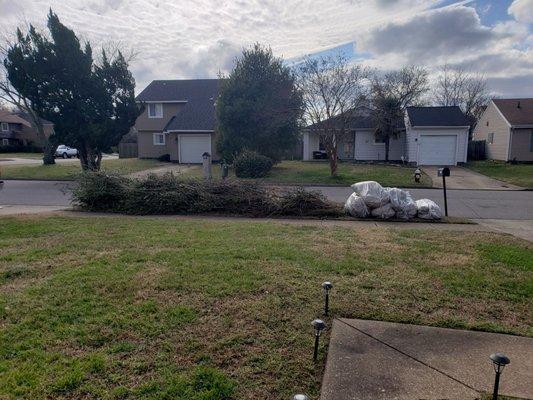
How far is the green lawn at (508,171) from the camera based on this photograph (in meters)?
19.3

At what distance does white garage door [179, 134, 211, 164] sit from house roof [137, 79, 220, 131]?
3.00ft

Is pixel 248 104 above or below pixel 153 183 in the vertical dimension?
above

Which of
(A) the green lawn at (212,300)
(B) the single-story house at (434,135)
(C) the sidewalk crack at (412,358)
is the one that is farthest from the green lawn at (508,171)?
(C) the sidewalk crack at (412,358)

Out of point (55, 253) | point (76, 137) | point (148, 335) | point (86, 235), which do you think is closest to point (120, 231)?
point (86, 235)

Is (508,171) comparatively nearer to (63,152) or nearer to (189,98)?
(189,98)

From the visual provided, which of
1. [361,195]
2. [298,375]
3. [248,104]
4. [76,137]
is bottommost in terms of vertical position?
[298,375]

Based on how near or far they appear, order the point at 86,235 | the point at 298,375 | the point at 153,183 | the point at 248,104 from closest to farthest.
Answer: the point at 298,375, the point at 86,235, the point at 153,183, the point at 248,104

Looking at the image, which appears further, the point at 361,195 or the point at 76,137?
the point at 76,137

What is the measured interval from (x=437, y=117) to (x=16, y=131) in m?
56.1

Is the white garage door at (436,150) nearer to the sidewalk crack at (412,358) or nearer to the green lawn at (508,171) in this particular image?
the green lawn at (508,171)

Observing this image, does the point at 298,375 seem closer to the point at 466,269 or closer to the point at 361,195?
the point at 466,269

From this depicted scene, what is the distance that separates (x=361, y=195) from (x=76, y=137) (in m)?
17.6

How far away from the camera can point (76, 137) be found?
826 inches

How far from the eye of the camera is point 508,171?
2352cm
